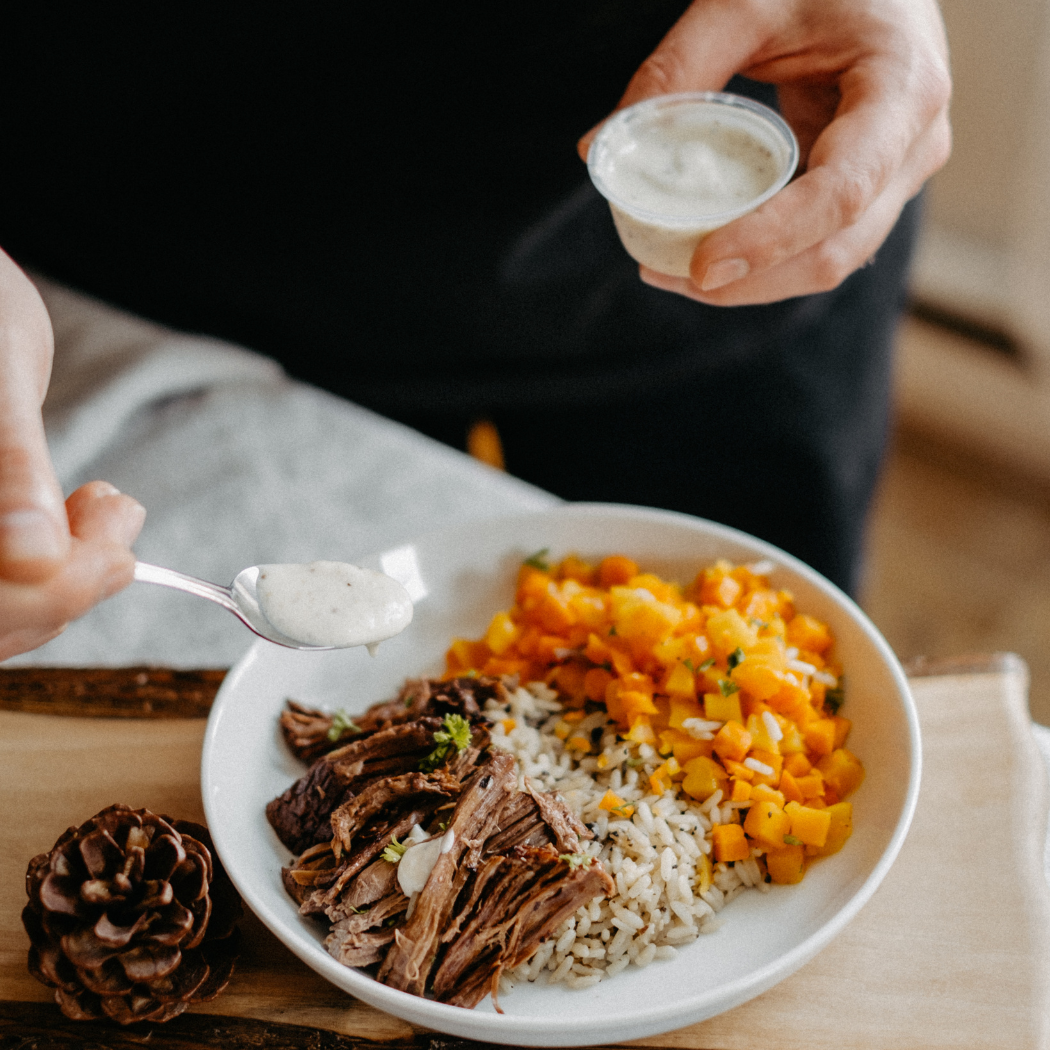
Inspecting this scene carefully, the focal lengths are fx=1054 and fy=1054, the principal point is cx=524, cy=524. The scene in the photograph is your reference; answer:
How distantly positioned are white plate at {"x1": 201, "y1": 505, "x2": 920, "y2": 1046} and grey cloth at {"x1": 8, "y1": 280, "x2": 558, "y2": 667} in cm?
35

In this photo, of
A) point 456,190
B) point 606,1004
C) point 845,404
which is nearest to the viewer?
point 606,1004

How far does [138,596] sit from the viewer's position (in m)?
2.36

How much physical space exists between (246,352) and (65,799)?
139cm

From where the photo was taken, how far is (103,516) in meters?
1.32

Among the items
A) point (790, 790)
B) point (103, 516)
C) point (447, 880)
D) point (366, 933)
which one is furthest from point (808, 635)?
point (103, 516)

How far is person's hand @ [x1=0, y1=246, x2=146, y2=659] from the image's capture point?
1.18 metres

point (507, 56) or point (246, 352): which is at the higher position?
point (507, 56)

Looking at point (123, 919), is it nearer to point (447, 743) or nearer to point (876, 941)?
point (447, 743)

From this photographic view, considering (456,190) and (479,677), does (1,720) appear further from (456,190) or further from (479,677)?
(456,190)

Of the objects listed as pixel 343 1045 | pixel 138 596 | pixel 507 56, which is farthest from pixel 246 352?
pixel 343 1045

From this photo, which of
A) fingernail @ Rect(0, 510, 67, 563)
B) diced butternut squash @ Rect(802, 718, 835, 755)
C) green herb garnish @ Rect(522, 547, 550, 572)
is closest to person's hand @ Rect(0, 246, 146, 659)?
fingernail @ Rect(0, 510, 67, 563)

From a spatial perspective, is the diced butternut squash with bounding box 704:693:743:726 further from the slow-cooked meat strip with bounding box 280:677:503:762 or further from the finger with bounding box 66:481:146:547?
the finger with bounding box 66:481:146:547

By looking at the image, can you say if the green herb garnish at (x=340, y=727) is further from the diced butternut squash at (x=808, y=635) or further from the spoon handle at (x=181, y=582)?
the diced butternut squash at (x=808, y=635)

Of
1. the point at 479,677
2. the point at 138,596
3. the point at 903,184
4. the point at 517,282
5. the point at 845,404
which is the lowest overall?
the point at 138,596
